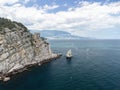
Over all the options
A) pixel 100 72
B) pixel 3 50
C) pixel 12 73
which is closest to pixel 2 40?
pixel 3 50

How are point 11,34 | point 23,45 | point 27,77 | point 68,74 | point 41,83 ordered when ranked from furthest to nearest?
1. point 23,45
2. point 11,34
3. point 68,74
4. point 27,77
5. point 41,83

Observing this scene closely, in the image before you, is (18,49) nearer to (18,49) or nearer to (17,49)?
(18,49)

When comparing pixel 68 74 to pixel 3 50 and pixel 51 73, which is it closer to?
pixel 51 73

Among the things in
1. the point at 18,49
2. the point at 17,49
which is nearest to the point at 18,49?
the point at 18,49

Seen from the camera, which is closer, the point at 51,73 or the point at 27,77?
the point at 27,77

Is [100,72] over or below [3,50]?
below
